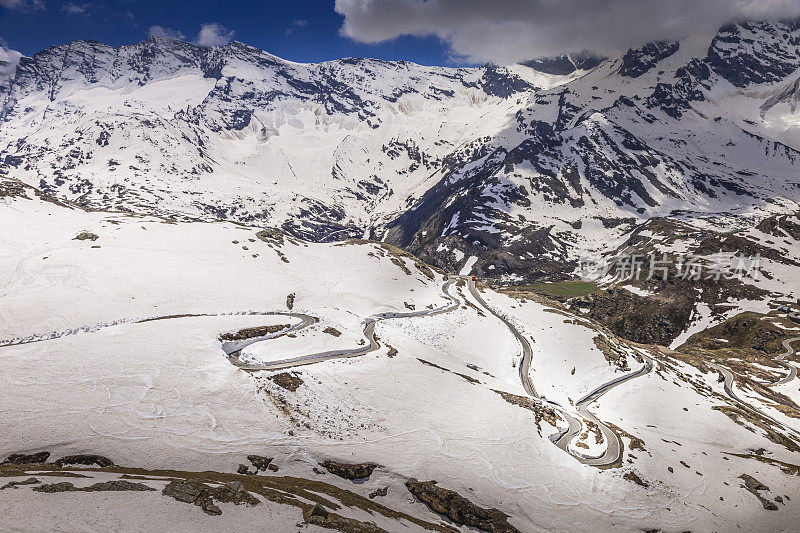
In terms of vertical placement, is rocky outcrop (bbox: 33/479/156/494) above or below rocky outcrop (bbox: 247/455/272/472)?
above

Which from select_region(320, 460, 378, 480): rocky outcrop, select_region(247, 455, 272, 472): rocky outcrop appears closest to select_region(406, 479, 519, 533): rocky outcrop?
select_region(320, 460, 378, 480): rocky outcrop

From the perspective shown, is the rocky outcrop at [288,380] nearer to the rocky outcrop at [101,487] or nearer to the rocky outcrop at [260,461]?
the rocky outcrop at [260,461]

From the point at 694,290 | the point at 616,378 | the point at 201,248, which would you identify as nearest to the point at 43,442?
the point at 201,248

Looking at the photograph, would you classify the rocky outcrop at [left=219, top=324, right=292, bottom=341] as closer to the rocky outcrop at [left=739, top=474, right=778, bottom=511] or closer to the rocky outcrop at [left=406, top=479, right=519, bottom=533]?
the rocky outcrop at [left=406, top=479, right=519, bottom=533]

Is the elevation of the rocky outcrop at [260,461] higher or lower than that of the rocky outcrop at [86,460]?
lower

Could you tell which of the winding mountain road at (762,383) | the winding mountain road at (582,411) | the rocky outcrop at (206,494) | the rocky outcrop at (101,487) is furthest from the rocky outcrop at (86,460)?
the winding mountain road at (762,383)

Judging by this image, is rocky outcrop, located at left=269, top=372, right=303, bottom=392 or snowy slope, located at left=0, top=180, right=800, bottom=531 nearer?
snowy slope, located at left=0, top=180, right=800, bottom=531

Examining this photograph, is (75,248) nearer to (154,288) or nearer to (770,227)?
(154,288)

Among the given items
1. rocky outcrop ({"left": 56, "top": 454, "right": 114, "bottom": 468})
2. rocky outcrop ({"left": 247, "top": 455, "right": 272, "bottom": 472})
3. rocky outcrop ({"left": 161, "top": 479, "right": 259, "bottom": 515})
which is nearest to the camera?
rocky outcrop ({"left": 161, "top": 479, "right": 259, "bottom": 515})
